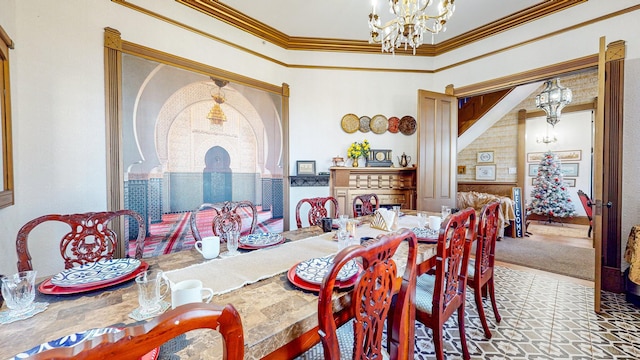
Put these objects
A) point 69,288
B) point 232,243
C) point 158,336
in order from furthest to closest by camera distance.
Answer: point 232,243 < point 69,288 < point 158,336

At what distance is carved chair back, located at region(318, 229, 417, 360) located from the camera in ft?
2.33

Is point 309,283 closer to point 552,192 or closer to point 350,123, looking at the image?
point 350,123

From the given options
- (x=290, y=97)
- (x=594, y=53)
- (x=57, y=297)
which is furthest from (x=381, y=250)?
(x=594, y=53)

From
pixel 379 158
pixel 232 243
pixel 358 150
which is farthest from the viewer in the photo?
pixel 379 158

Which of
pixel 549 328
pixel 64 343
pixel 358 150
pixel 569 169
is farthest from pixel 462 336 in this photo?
pixel 569 169

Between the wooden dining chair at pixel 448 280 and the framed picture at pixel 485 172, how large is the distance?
6.30m

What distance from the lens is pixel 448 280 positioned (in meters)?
1.47

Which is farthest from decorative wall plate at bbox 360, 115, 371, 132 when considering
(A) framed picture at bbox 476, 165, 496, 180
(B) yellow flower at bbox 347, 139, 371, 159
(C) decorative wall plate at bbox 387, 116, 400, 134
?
(A) framed picture at bbox 476, 165, 496, 180

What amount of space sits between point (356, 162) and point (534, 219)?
5.84 metres

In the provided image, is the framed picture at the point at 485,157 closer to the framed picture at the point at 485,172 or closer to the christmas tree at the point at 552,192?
the framed picture at the point at 485,172

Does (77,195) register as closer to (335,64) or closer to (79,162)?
(79,162)

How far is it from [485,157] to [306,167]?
5.66 meters

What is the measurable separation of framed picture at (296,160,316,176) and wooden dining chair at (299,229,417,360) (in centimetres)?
284

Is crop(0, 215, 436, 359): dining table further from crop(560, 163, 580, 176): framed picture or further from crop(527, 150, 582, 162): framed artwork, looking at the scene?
crop(560, 163, 580, 176): framed picture
